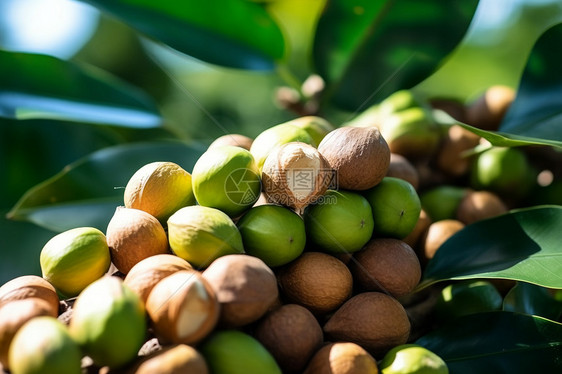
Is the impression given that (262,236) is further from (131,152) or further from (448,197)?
(131,152)

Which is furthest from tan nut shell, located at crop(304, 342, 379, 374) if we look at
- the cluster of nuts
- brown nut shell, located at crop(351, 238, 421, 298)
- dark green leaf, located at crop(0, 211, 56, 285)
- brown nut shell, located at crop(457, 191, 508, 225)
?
dark green leaf, located at crop(0, 211, 56, 285)

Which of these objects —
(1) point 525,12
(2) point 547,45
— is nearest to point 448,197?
(2) point 547,45

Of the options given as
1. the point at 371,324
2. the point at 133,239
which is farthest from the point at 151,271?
the point at 371,324

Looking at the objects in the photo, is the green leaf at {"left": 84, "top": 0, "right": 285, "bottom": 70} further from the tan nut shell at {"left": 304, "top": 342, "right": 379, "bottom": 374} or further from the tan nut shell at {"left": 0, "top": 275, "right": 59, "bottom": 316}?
the tan nut shell at {"left": 304, "top": 342, "right": 379, "bottom": 374}

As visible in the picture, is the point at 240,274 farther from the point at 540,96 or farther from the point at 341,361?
the point at 540,96

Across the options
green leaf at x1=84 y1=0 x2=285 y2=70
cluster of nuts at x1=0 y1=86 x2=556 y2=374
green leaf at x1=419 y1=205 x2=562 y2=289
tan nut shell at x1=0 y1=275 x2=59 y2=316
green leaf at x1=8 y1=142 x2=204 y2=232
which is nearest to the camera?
cluster of nuts at x1=0 y1=86 x2=556 y2=374

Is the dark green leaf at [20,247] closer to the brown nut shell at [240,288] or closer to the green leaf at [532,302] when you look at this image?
the brown nut shell at [240,288]
